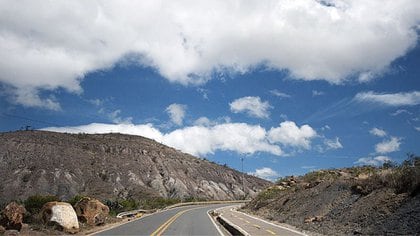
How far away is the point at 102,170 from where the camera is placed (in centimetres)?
9931

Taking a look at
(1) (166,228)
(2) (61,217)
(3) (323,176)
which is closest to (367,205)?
(1) (166,228)

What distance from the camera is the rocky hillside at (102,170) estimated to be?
85.9m

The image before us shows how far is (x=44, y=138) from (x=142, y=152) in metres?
26.4

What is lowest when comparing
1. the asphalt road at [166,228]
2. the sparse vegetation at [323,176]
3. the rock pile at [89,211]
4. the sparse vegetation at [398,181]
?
the asphalt road at [166,228]

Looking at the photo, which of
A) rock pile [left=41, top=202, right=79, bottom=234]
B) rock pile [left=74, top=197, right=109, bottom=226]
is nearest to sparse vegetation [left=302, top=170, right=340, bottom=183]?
rock pile [left=74, top=197, right=109, bottom=226]

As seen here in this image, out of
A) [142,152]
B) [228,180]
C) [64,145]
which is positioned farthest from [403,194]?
[228,180]

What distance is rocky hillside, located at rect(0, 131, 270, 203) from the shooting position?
8588 cm

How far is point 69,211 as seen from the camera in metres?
23.3

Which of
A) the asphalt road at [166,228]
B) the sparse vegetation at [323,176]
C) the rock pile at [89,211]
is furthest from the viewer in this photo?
the sparse vegetation at [323,176]

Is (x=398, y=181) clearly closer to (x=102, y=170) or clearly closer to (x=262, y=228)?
(x=262, y=228)

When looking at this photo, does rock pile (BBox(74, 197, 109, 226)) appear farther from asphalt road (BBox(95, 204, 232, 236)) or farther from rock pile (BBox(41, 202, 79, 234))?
rock pile (BBox(41, 202, 79, 234))

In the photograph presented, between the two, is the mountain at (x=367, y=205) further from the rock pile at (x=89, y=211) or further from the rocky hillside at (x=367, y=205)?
the rock pile at (x=89, y=211)

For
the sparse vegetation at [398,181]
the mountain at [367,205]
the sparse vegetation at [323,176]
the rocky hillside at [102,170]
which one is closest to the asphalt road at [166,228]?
the mountain at [367,205]

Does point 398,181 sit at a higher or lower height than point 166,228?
higher
